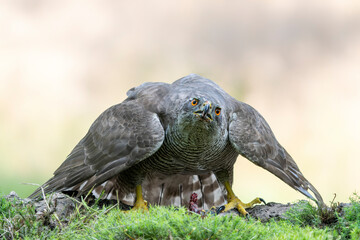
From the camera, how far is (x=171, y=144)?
703cm

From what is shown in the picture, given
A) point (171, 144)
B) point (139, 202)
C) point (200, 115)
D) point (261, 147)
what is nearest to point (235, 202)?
point (261, 147)

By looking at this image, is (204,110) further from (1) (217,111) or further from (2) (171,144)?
(2) (171,144)

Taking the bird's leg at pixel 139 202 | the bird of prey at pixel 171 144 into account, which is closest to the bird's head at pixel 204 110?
the bird of prey at pixel 171 144

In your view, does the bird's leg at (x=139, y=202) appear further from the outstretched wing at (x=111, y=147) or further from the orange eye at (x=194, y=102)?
the orange eye at (x=194, y=102)

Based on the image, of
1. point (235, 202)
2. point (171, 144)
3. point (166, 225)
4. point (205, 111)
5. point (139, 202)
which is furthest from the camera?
point (235, 202)

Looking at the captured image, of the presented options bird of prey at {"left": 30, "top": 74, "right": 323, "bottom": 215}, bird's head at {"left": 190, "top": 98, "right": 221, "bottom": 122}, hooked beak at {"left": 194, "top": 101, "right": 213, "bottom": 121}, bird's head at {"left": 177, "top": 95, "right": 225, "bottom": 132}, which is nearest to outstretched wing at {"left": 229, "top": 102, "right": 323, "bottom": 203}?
bird of prey at {"left": 30, "top": 74, "right": 323, "bottom": 215}

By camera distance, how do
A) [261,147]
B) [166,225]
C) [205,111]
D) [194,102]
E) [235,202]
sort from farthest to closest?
[235,202] < [261,147] < [194,102] < [205,111] < [166,225]

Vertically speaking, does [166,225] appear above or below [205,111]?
below

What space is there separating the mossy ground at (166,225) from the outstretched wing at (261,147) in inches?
20.7

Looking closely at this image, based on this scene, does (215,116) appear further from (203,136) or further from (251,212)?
(251,212)

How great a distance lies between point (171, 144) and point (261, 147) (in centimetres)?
120

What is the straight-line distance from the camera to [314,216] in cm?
652

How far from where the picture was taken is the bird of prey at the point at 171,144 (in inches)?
269

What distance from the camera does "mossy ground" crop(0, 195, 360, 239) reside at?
4.82 m
